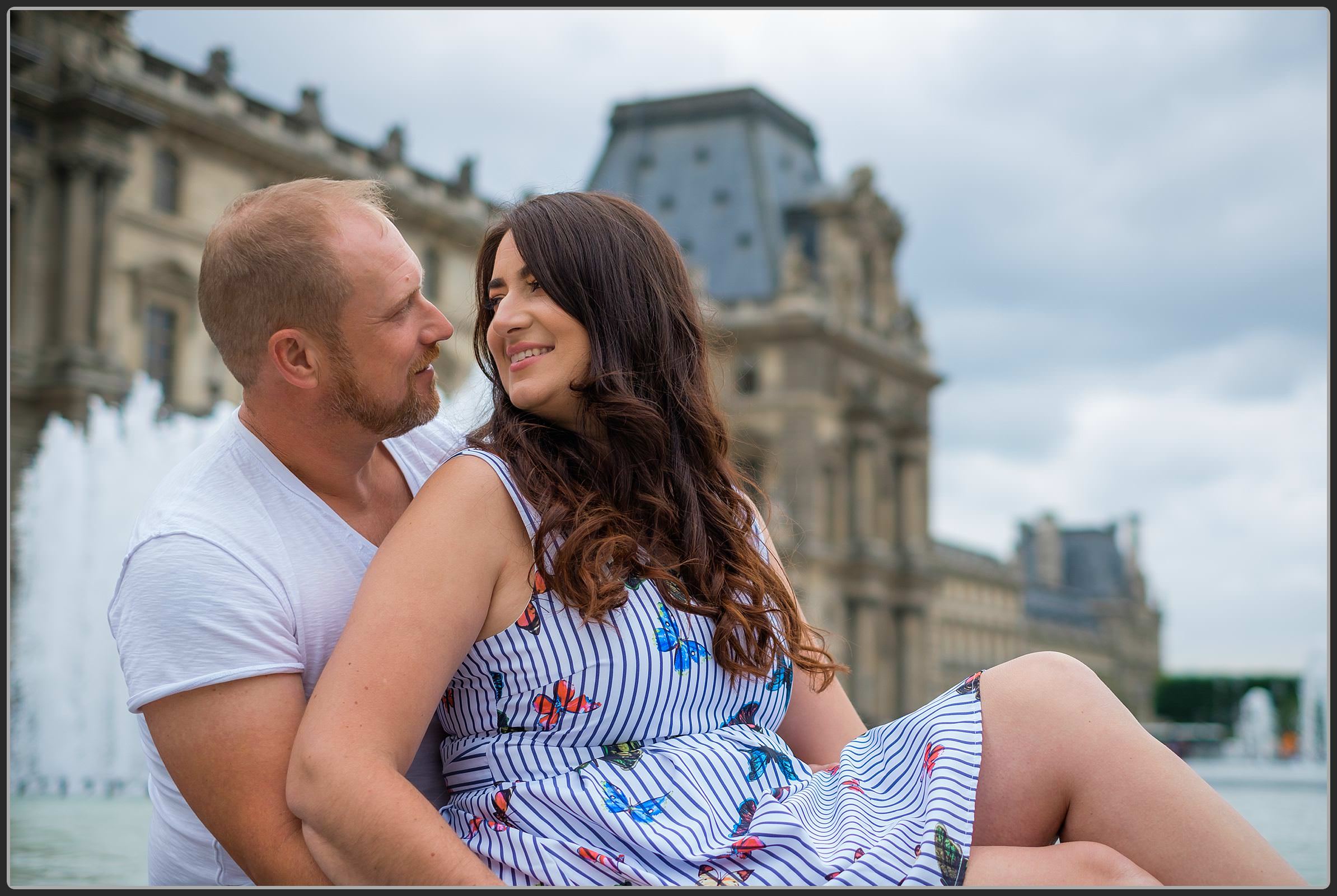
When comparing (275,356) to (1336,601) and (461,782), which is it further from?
(1336,601)

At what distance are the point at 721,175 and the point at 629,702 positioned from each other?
4948 cm

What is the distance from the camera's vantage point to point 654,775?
2.27 meters

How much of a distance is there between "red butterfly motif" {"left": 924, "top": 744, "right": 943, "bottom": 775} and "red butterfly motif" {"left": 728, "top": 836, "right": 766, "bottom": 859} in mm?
290

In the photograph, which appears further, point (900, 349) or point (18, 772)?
point (900, 349)

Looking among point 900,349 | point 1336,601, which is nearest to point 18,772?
point 1336,601

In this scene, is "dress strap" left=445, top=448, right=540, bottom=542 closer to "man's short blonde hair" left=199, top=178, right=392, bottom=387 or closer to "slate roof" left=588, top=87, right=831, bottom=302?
"man's short blonde hair" left=199, top=178, right=392, bottom=387

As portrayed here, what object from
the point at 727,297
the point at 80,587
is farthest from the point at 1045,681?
the point at 727,297

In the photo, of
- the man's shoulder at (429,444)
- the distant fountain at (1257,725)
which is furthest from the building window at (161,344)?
the distant fountain at (1257,725)

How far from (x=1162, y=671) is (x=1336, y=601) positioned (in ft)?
325

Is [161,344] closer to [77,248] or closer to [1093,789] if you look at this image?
[77,248]

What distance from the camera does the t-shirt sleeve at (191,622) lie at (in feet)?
7.27

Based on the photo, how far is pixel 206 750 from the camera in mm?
2203

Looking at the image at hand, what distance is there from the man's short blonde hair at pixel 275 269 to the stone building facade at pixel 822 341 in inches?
1603

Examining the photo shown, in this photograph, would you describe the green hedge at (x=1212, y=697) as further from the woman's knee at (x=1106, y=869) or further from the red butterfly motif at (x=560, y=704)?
the red butterfly motif at (x=560, y=704)
